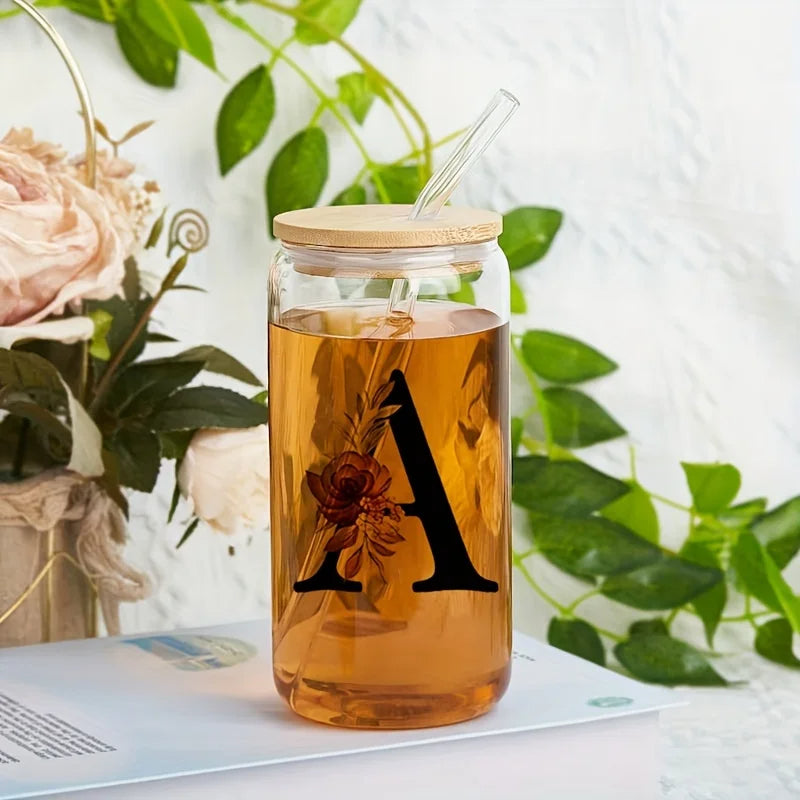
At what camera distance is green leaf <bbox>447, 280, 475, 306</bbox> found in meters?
0.52

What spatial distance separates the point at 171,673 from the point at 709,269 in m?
0.41

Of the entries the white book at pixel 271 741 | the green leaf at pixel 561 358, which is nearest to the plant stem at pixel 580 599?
the green leaf at pixel 561 358

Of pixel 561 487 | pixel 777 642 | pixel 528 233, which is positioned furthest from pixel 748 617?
pixel 528 233

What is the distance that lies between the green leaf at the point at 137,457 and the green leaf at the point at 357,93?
227mm

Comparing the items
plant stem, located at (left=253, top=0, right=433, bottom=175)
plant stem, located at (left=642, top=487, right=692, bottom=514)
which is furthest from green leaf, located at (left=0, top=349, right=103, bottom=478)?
plant stem, located at (left=642, top=487, right=692, bottom=514)

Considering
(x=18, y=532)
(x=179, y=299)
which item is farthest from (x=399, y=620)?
(x=179, y=299)

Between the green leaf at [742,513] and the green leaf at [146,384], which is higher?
the green leaf at [146,384]

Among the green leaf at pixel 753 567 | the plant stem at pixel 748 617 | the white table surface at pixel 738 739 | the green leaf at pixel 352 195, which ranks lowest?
the white table surface at pixel 738 739

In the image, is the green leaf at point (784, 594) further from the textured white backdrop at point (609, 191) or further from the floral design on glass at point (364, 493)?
the floral design on glass at point (364, 493)

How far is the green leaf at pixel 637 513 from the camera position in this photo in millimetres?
843

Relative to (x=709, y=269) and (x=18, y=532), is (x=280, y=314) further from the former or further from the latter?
(x=709, y=269)

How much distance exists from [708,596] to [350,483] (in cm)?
39

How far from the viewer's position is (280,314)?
0.53 meters

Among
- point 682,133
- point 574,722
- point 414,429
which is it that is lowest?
point 574,722
